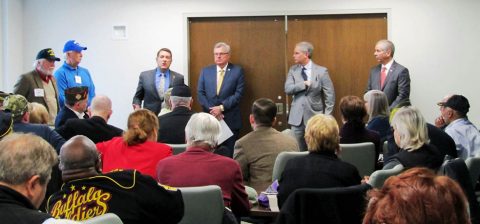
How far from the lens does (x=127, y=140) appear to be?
161 inches

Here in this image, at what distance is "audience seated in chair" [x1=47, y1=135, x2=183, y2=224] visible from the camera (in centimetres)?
266

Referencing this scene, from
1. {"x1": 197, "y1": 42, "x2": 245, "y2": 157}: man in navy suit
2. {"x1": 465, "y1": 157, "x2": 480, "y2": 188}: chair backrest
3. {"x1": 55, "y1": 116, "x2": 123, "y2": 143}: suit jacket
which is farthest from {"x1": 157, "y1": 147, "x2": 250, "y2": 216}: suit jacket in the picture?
{"x1": 197, "y1": 42, "x2": 245, "y2": 157}: man in navy suit

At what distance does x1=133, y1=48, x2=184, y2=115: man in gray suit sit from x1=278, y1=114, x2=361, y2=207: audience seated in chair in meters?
4.02

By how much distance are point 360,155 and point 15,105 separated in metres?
2.49

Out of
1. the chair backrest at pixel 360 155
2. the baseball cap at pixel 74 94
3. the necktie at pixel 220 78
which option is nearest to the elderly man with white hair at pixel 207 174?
the chair backrest at pixel 360 155

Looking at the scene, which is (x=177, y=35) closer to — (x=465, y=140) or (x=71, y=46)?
(x=71, y=46)

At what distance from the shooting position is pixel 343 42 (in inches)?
303

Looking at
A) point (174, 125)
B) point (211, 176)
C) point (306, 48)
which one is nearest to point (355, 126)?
point (174, 125)

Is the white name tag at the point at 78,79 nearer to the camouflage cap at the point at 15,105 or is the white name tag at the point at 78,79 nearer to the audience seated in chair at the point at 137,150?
the camouflage cap at the point at 15,105

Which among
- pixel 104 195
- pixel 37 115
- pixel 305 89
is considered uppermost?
pixel 305 89

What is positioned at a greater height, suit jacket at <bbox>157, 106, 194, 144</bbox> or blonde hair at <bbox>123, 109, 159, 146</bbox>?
blonde hair at <bbox>123, 109, 159, 146</bbox>

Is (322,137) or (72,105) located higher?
(72,105)

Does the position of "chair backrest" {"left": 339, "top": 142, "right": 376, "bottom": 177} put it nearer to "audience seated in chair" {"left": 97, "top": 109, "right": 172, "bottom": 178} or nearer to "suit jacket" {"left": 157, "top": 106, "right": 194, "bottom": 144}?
"audience seated in chair" {"left": 97, "top": 109, "right": 172, "bottom": 178}

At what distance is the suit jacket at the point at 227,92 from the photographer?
7.44 metres
